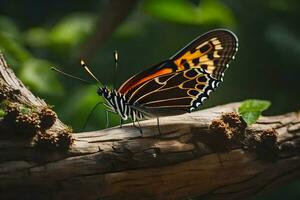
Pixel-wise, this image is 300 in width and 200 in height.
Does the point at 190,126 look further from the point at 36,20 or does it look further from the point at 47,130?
the point at 36,20

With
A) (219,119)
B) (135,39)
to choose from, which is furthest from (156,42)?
(219,119)

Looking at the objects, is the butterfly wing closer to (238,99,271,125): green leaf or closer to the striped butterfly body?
the striped butterfly body

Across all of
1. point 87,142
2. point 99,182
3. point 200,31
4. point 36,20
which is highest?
point 36,20

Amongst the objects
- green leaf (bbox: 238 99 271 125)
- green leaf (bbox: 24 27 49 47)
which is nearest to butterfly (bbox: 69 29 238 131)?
green leaf (bbox: 238 99 271 125)

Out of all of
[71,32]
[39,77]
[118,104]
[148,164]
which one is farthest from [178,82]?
[71,32]

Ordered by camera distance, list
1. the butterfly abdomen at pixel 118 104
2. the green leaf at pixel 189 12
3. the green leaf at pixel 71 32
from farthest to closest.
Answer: the green leaf at pixel 71 32
the green leaf at pixel 189 12
the butterfly abdomen at pixel 118 104

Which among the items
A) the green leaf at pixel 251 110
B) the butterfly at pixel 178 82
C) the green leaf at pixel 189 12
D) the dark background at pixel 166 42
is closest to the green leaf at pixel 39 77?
the dark background at pixel 166 42

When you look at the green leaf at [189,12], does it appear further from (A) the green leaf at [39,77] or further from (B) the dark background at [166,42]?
(A) the green leaf at [39,77]
